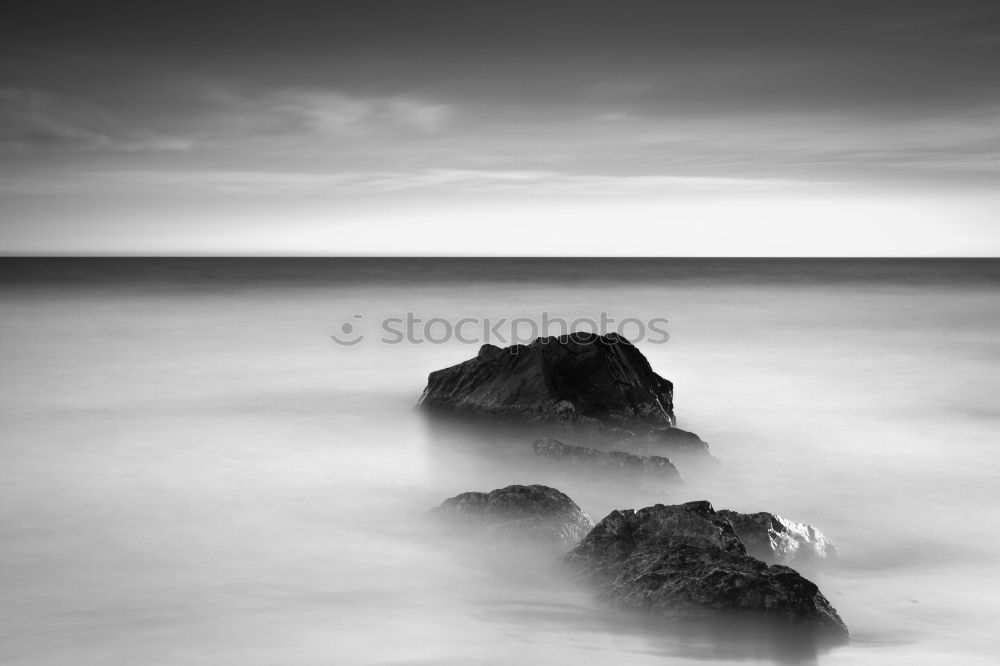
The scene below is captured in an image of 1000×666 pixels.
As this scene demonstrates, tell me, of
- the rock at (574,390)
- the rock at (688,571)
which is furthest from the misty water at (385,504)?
the rock at (574,390)

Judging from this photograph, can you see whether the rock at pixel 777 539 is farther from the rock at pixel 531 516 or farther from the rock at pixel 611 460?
the rock at pixel 611 460

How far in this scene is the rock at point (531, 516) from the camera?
5203 mm

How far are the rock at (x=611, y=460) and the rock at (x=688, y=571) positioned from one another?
1918mm

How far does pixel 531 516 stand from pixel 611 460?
182 centimetres

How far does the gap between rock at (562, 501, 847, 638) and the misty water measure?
128 mm

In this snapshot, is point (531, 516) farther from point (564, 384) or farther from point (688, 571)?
point (564, 384)

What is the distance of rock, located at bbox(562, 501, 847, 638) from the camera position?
406 centimetres

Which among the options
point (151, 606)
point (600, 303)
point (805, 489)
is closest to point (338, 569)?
point (151, 606)

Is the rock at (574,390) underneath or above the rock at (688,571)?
above

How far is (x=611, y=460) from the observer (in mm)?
6949

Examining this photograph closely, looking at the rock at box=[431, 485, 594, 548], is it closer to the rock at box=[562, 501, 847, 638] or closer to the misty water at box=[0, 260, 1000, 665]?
the misty water at box=[0, 260, 1000, 665]

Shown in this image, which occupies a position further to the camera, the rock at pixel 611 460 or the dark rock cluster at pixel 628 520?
the rock at pixel 611 460

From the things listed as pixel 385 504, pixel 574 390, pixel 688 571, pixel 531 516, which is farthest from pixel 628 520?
pixel 574 390

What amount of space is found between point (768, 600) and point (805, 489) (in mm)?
3370
